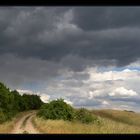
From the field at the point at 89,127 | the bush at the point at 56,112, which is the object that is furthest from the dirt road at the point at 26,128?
the bush at the point at 56,112

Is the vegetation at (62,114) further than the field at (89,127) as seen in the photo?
Yes

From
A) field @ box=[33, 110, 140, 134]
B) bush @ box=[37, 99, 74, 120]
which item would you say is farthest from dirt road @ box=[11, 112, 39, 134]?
bush @ box=[37, 99, 74, 120]

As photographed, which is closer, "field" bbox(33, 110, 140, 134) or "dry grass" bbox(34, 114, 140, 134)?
"dry grass" bbox(34, 114, 140, 134)

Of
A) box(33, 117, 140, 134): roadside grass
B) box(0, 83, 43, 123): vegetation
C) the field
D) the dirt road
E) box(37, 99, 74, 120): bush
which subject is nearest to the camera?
the dirt road

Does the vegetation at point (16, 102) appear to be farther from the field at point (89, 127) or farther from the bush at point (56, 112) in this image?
the field at point (89, 127)

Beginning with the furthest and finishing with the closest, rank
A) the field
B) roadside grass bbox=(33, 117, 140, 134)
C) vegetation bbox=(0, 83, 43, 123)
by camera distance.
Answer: vegetation bbox=(0, 83, 43, 123) < the field < roadside grass bbox=(33, 117, 140, 134)

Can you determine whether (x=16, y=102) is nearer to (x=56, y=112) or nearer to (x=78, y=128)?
(x=56, y=112)

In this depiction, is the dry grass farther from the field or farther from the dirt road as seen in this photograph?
the dirt road
